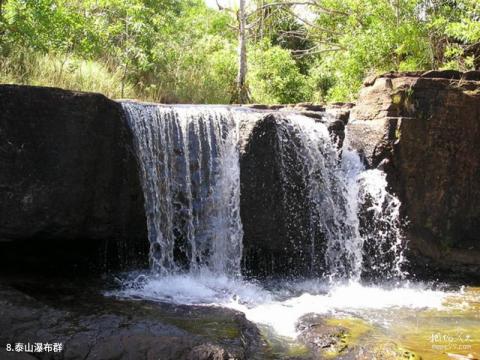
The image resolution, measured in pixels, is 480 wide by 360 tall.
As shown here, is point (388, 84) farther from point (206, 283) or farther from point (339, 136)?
point (206, 283)

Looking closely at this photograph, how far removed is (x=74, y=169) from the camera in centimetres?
600

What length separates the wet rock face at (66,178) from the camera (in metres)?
5.63

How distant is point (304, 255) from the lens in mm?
7309

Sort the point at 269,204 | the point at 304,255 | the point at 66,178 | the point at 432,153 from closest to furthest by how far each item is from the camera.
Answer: the point at 66,178, the point at 269,204, the point at 304,255, the point at 432,153

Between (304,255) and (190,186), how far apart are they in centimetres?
196

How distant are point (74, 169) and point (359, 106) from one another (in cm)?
475

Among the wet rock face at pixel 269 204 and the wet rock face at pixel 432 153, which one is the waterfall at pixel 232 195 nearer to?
the wet rock face at pixel 269 204

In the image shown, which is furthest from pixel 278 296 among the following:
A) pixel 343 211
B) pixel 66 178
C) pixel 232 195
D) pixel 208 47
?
pixel 208 47

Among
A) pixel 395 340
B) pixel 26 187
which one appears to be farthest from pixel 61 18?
pixel 395 340

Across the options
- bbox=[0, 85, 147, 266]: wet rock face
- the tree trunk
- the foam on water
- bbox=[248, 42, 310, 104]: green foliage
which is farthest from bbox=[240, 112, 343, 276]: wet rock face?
bbox=[248, 42, 310, 104]: green foliage

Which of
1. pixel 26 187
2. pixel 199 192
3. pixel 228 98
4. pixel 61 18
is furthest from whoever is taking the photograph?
pixel 228 98

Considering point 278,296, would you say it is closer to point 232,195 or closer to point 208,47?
point 232,195

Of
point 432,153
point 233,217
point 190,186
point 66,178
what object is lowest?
point 233,217

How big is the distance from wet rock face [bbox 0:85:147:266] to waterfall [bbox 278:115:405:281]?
246cm
